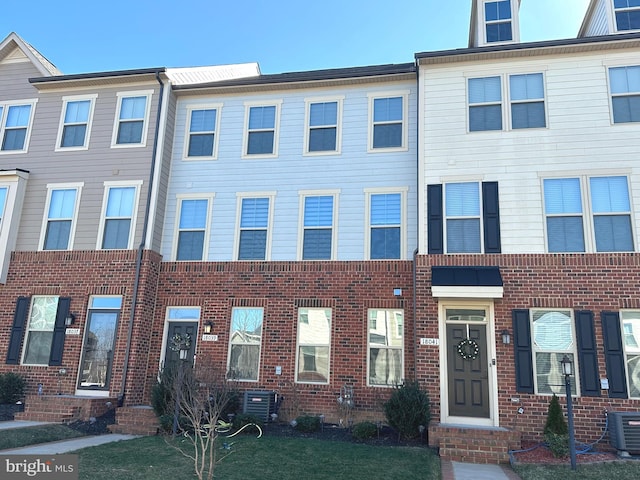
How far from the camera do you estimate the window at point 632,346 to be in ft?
Result: 31.1

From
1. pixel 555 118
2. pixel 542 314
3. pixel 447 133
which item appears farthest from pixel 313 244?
pixel 555 118

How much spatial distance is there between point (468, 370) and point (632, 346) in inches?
124

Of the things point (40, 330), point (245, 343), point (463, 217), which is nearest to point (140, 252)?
point (40, 330)

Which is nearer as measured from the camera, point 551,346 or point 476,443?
point 476,443

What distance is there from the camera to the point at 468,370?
1012 centimetres

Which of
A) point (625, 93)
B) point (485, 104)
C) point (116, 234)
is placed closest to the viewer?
point (625, 93)

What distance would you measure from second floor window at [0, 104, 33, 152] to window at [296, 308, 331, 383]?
9382 millimetres

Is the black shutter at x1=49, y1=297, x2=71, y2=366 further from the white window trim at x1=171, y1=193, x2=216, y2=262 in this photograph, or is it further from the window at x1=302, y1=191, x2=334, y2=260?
the window at x1=302, y1=191, x2=334, y2=260

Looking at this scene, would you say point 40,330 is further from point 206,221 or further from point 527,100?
point 527,100

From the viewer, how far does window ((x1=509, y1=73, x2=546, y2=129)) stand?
36.4ft

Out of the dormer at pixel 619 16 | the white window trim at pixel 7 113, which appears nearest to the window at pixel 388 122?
the dormer at pixel 619 16

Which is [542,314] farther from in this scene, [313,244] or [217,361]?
[217,361]

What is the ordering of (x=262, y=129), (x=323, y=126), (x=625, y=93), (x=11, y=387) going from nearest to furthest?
(x=625, y=93), (x=11, y=387), (x=323, y=126), (x=262, y=129)

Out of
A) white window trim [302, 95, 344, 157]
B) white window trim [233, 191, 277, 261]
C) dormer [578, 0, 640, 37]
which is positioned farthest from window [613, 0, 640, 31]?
white window trim [233, 191, 277, 261]
